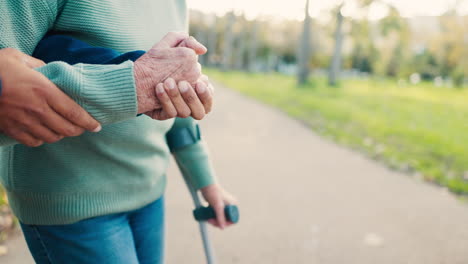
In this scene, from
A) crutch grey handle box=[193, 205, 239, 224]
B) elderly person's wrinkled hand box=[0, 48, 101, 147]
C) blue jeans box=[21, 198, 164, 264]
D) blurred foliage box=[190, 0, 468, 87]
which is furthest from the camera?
blurred foliage box=[190, 0, 468, 87]

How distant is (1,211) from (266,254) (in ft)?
7.36

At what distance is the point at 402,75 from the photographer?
1533 inches

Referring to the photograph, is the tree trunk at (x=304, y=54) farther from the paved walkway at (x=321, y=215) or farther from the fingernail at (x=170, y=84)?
the fingernail at (x=170, y=84)

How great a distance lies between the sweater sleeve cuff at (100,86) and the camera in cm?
79

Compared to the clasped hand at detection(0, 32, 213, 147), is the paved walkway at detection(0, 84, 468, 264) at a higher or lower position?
lower

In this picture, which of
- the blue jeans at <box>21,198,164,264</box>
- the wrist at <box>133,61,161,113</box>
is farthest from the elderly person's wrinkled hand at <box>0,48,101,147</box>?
the blue jeans at <box>21,198,164,264</box>

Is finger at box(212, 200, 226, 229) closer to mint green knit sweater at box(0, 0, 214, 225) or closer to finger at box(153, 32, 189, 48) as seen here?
mint green knit sweater at box(0, 0, 214, 225)

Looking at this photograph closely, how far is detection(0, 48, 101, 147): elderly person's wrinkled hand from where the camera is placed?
0.73 metres

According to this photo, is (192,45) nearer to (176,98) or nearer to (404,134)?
(176,98)

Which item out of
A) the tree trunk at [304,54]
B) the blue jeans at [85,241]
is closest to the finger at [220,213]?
the blue jeans at [85,241]

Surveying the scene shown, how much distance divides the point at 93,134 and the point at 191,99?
0.41m

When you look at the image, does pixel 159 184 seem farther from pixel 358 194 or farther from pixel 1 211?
pixel 358 194

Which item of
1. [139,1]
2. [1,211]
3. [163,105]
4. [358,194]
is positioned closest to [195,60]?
[163,105]

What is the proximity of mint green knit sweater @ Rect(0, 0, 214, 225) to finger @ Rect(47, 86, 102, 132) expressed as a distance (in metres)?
0.02
